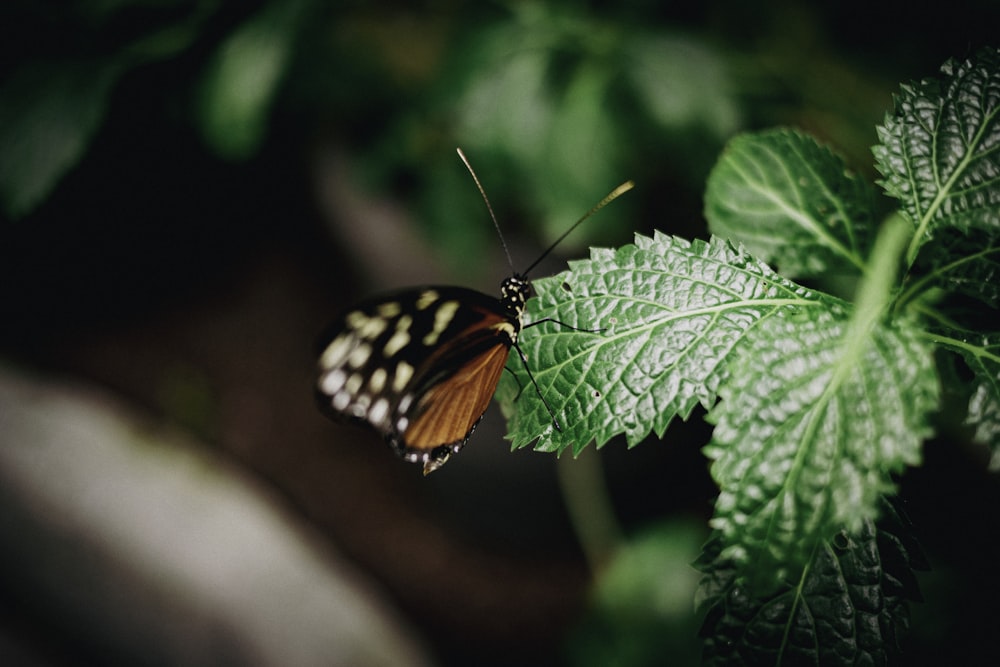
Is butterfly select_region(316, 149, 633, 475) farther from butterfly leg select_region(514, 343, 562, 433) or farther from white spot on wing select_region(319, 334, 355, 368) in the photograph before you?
butterfly leg select_region(514, 343, 562, 433)

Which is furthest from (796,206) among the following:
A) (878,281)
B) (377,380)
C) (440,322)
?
(377,380)

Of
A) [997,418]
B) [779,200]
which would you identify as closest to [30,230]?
[779,200]

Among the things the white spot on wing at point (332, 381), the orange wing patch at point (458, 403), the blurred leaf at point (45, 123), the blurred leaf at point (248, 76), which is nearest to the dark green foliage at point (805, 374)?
the orange wing patch at point (458, 403)

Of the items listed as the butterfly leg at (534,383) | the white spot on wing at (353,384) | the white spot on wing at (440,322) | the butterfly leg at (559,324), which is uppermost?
the white spot on wing at (440,322)

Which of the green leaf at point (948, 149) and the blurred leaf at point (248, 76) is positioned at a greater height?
the blurred leaf at point (248, 76)

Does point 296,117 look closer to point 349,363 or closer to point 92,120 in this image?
point 92,120

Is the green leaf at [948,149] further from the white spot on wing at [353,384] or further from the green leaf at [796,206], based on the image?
the white spot on wing at [353,384]

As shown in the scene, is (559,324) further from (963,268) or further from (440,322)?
(963,268)
